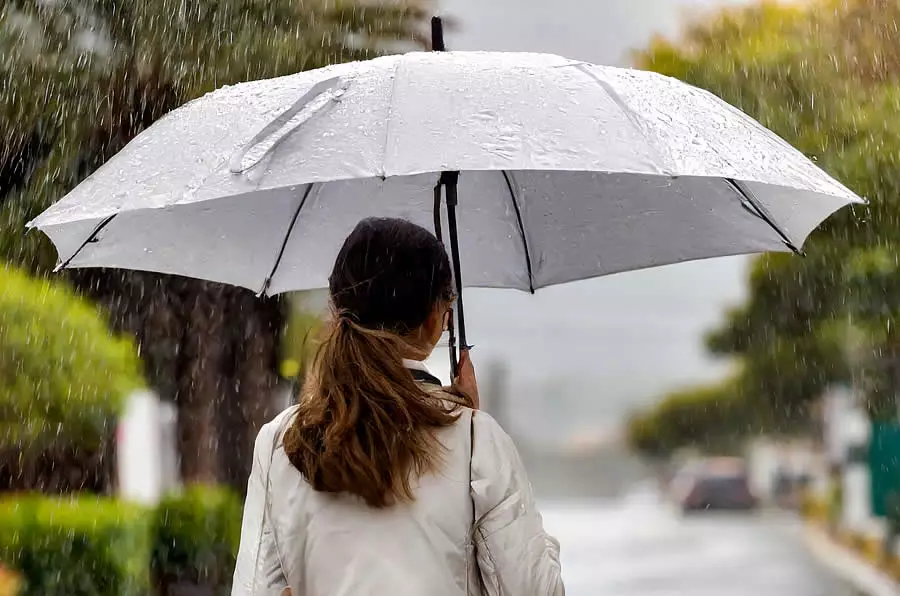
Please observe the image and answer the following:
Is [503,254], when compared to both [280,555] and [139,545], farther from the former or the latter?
[139,545]

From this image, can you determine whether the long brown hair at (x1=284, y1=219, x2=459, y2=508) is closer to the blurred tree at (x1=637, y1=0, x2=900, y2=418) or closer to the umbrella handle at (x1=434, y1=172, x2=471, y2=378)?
the umbrella handle at (x1=434, y1=172, x2=471, y2=378)

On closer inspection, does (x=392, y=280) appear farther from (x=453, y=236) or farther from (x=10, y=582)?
(x=10, y=582)

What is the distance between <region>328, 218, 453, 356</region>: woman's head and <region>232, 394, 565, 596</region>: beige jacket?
176mm

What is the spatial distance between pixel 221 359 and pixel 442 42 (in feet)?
22.3

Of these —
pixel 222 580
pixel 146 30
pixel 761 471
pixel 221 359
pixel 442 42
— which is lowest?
pixel 761 471

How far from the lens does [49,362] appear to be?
719cm

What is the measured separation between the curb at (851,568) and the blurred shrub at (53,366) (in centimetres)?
916

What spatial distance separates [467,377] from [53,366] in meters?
4.98

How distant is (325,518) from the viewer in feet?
7.00

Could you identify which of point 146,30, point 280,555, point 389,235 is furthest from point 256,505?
point 146,30

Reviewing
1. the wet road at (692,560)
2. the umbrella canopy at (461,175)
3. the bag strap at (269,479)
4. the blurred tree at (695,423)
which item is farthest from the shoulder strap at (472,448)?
the blurred tree at (695,423)

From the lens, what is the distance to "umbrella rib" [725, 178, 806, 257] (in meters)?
3.33

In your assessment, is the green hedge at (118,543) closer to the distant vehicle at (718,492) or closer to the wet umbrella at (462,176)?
the wet umbrella at (462,176)

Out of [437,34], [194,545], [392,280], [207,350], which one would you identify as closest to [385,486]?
[392,280]
